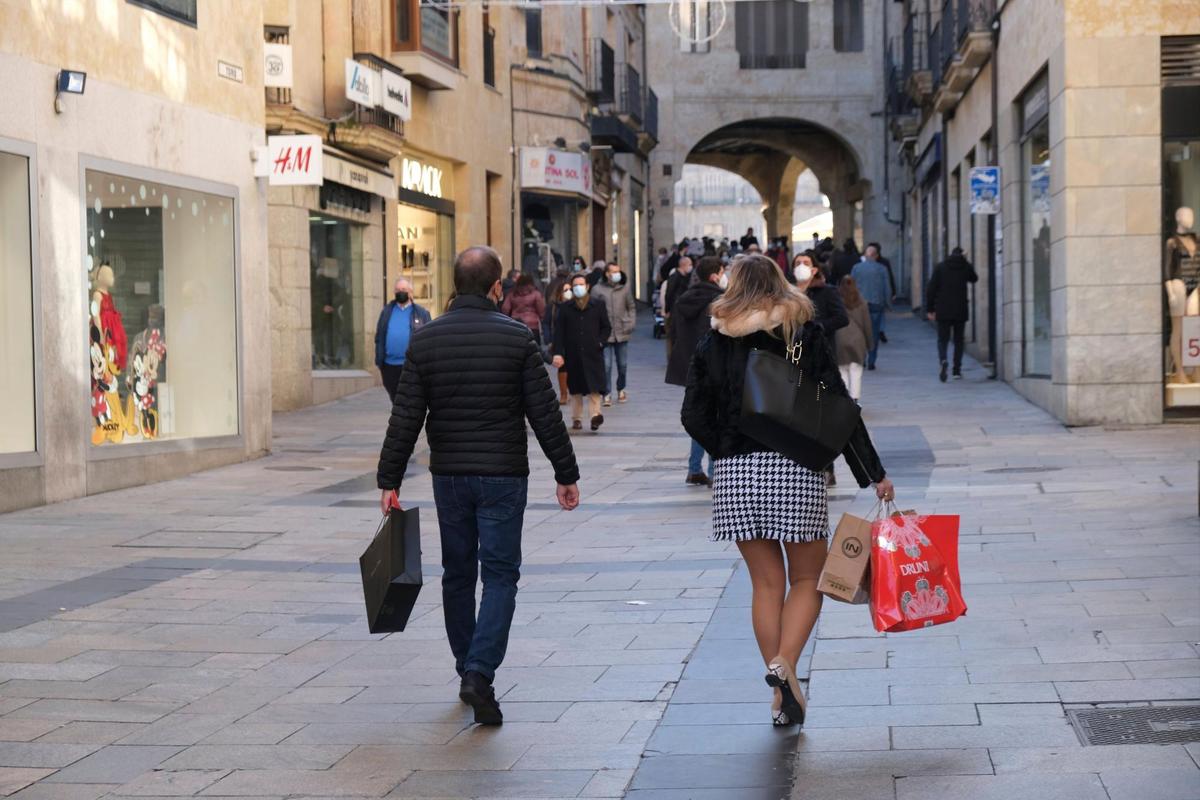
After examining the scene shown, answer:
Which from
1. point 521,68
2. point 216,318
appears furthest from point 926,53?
point 216,318

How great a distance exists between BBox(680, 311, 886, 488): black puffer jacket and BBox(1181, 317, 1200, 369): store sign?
38.2 ft

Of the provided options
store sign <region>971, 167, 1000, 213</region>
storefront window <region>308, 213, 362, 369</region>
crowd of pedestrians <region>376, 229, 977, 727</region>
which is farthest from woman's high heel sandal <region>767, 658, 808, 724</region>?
storefront window <region>308, 213, 362, 369</region>

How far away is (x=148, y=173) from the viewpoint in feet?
48.0

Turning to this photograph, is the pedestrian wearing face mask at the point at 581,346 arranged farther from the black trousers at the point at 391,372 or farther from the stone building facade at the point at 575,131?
the stone building facade at the point at 575,131

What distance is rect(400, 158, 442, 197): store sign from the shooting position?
87.7ft

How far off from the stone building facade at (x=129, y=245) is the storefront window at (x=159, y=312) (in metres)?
0.02

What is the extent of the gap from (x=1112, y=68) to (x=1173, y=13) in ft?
2.36

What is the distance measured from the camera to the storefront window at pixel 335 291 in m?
23.5

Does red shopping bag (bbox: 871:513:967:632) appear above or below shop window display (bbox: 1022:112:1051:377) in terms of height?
below

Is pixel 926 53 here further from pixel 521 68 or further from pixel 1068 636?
pixel 1068 636

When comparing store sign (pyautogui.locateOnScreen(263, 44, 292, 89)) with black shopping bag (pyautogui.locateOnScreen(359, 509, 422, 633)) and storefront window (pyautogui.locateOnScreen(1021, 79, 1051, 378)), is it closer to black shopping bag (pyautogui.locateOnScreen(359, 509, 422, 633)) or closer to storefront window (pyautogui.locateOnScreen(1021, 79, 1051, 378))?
storefront window (pyautogui.locateOnScreen(1021, 79, 1051, 378))

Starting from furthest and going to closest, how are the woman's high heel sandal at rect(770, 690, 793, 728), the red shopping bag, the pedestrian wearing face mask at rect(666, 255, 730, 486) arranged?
the pedestrian wearing face mask at rect(666, 255, 730, 486)
the woman's high heel sandal at rect(770, 690, 793, 728)
the red shopping bag

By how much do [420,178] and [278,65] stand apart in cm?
670

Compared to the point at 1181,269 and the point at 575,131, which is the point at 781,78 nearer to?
the point at 575,131
